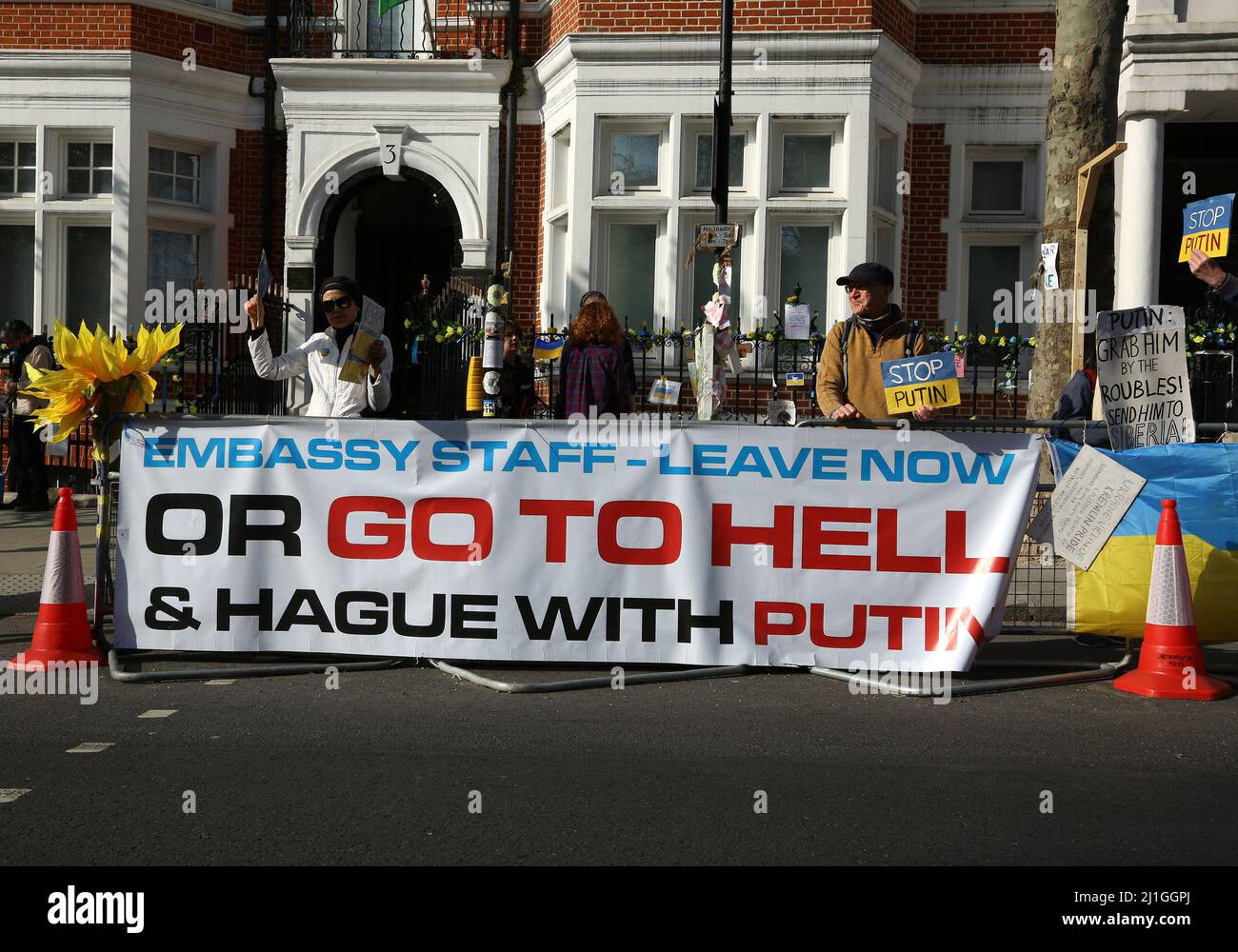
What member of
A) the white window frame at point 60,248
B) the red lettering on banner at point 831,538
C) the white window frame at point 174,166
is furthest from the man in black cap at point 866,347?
the white window frame at point 174,166

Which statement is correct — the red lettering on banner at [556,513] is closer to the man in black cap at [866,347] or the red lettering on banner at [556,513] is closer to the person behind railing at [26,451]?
the man in black cap at [866,347]

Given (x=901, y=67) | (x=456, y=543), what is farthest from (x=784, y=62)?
(x=456, y=543)

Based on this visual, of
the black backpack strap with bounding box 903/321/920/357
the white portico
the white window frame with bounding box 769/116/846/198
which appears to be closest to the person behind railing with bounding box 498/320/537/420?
the white portico

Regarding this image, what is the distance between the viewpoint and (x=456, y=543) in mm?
6984

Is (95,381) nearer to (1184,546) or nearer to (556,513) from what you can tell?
(556,513)

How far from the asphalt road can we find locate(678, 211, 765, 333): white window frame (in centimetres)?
766

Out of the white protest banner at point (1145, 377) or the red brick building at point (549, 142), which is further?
the red brick building at point (549, 142)

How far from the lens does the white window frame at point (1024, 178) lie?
50.5 ft

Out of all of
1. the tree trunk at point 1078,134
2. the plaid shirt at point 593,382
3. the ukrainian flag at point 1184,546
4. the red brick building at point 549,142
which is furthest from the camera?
the red brick building at point 549,142

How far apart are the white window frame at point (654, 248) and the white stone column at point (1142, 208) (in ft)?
14.9
